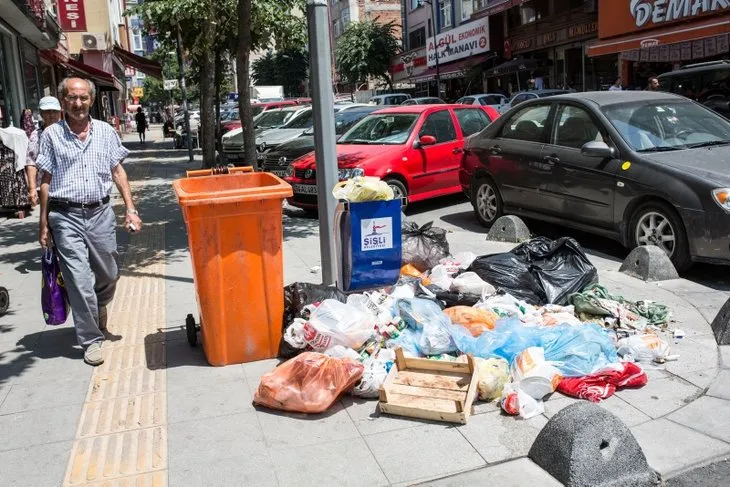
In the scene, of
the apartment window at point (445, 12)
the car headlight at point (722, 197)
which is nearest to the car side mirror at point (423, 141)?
the car headlight at point (722, 197)

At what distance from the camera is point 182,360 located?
15.9 ft

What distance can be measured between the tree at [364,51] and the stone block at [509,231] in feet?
140

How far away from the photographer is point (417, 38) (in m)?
50.5

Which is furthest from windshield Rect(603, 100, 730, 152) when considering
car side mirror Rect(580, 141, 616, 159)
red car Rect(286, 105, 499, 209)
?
red car Rect(286, 105, 499, 209)

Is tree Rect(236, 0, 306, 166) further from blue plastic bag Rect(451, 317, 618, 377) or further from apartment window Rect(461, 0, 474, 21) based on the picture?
apartment window Rect(461, 0, 474, 21)

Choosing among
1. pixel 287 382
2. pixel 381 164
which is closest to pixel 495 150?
pixel 381 164

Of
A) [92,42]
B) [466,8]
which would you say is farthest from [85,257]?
[466,8]

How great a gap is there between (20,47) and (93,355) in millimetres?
15725

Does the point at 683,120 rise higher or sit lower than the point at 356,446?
higher

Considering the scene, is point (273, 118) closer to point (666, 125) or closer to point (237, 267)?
point (666, 125)

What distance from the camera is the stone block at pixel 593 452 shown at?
319cm

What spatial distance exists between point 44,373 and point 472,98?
23.6m

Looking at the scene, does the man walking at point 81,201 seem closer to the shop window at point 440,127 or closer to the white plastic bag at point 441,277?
the white plastic bag at point 441,277

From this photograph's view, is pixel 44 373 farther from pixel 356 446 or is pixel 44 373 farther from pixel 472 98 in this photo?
pixel 472 98
